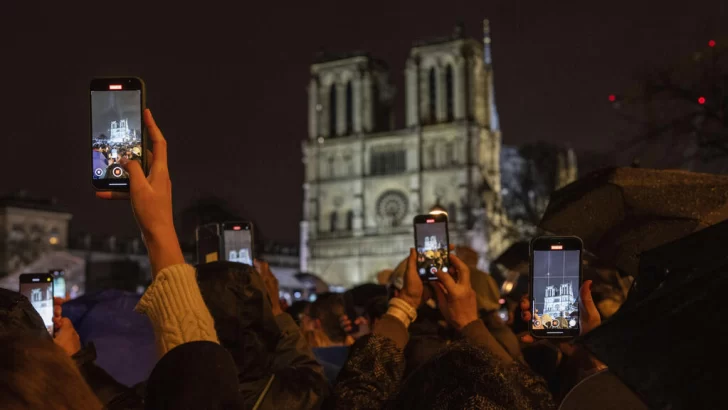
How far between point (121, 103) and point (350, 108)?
198 feet

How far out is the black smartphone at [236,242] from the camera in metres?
5.14

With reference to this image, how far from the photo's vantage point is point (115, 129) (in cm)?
254

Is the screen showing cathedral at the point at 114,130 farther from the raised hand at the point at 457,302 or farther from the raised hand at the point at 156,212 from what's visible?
the raised hand at the point at 457,302

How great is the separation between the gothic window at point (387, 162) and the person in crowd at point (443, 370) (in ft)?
189

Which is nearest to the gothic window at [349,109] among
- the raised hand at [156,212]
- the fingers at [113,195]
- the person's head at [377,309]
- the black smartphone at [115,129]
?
the person's head at [377,309]

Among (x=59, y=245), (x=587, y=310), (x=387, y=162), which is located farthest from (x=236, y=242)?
(x=387, y=162)

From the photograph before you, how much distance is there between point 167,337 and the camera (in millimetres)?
2139

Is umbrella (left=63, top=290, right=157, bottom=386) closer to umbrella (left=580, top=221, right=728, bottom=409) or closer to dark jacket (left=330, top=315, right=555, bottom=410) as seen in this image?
dark jacket (left=330, top=315, right=555, bottom=410)

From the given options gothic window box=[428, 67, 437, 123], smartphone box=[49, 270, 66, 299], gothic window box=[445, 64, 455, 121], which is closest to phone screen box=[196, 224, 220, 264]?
smartphone box=[49, 270, 66, 299]

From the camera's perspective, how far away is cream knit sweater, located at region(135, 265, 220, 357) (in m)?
2.13

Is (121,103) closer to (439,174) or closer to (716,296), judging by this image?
(716,296)

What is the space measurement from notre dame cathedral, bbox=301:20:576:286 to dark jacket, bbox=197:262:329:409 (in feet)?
174

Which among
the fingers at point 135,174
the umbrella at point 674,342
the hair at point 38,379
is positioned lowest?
the hair at point 38,379

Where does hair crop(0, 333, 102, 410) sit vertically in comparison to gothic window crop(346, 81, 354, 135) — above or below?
below
